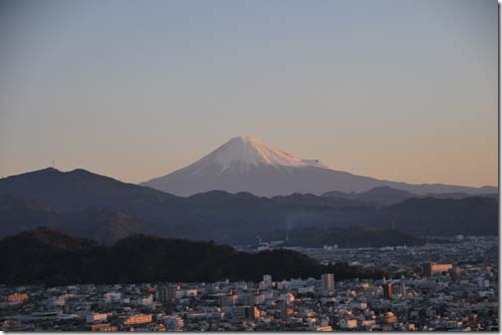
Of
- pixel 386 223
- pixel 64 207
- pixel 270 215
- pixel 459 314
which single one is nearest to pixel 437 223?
pixel 386 223

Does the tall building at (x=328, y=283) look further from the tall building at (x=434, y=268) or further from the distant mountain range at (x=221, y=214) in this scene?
the distant mountain range at (x=221, y=214)

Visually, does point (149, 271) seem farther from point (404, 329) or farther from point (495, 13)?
point (495, 13)

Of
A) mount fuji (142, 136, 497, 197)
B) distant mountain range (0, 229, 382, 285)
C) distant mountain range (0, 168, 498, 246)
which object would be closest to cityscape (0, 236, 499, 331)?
distant mountain range (0, 229, 382, 285)

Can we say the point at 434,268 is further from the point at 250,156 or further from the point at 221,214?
the point at 221,214

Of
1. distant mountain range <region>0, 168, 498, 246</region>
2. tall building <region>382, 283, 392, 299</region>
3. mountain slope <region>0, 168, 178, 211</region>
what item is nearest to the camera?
tall building <region>382, 283, 392, 299</region>

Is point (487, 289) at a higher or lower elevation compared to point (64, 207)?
lower

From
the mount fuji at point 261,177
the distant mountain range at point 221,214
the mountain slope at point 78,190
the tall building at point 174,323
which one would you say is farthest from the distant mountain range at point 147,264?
the tall building at point 174,323

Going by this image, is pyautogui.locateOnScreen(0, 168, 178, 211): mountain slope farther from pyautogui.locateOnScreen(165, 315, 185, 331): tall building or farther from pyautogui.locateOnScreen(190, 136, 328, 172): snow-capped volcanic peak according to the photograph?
pyautogui.locateOnScreen(165, 315, 185, 331): tall building

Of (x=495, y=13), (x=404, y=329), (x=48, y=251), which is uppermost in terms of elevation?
(x=495, y=13)
